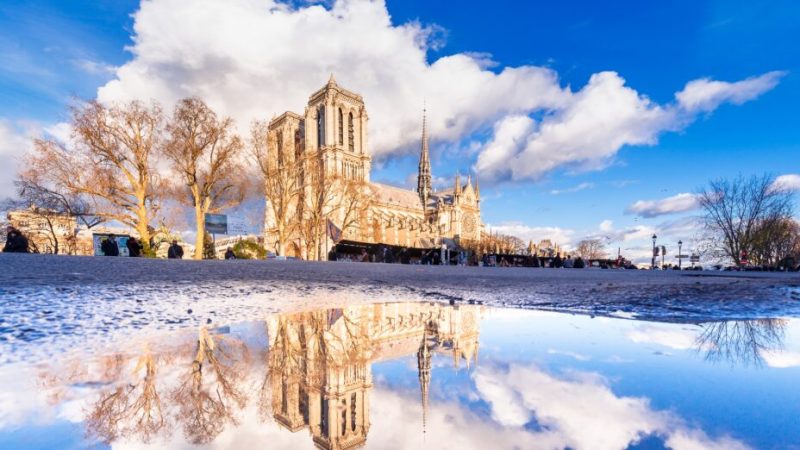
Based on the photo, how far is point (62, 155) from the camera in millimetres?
19281

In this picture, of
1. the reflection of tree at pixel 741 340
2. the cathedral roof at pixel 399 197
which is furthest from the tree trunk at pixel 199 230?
the cathedral roof at pixel 399 197

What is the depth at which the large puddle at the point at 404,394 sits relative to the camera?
852 millimetres

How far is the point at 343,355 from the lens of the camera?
1533 mm

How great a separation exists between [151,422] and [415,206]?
86183 millimetres

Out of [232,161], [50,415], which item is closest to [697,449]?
[50,415]

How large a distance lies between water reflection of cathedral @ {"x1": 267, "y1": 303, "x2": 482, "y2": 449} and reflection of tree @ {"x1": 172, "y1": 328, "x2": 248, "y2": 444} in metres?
0.11

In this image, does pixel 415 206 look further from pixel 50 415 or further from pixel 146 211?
pixel 50 415

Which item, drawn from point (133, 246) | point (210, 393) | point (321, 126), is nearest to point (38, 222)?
point (133, 246)

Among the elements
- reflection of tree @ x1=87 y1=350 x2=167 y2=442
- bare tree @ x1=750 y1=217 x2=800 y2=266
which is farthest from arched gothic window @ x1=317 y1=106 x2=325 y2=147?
reflection of tree @ x1=87 y1=350 x2=167 y2=442

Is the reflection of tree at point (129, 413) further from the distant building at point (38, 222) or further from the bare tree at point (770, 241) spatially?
the bare tree at point (770, 241)

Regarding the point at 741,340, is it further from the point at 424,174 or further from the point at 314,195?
the point at 424,174

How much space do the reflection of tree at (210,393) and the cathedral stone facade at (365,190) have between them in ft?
141

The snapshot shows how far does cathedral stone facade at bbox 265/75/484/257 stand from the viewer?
5944 cm

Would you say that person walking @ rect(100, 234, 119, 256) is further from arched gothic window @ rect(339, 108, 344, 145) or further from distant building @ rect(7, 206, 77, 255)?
arched gothic window @ rect(339, 108, 344, 145)
